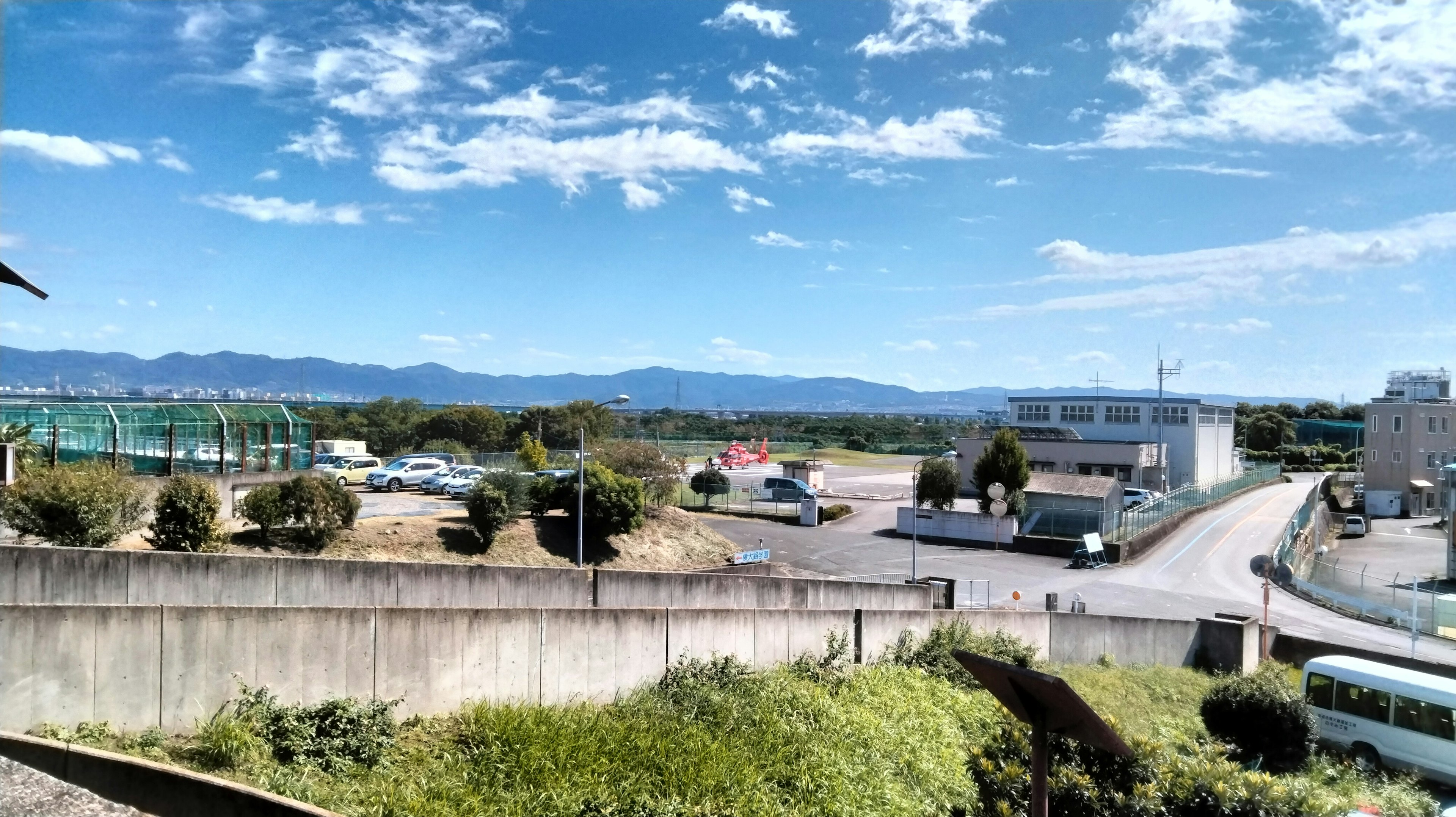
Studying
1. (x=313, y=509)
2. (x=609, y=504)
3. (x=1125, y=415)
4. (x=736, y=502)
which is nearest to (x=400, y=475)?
(x=609, y=504)

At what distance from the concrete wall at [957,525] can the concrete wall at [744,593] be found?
69.1 feet

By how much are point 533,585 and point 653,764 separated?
7.88 metres

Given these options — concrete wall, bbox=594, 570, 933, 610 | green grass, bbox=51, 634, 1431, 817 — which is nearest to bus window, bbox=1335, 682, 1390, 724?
green grass, bbox=51, 634, 1431, 817

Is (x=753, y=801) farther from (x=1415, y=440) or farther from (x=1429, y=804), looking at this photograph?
(x=1415, y=440)

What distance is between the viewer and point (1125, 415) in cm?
7212

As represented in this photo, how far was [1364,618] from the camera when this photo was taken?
29.0 meters

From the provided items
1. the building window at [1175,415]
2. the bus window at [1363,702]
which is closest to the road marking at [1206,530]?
the building window at [1175,415]

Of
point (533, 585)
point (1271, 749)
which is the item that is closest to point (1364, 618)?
point (1271, 749)

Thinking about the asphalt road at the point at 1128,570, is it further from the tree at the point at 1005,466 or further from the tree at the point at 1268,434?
the tree at the point at 1268,434

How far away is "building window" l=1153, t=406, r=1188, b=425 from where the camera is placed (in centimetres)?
6912

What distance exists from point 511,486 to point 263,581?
54.1 feet

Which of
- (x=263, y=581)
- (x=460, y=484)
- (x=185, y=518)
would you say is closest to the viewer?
(x=263, y=581)

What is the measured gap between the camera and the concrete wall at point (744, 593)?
16906 mm

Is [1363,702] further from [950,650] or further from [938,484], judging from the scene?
[938,484]
